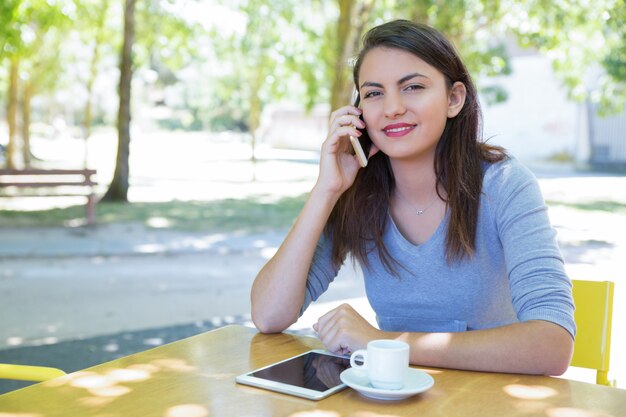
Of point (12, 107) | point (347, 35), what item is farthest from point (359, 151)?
point (12, 107)

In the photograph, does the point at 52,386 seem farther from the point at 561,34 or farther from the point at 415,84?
the point at 561,34

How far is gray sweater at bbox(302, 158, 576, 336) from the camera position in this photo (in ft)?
8.24

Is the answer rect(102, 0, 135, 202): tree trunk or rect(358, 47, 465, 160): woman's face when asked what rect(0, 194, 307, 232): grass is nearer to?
rect(102, 0, 135, 202): tree trunk

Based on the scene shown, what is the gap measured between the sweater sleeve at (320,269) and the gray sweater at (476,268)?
0.21 meters

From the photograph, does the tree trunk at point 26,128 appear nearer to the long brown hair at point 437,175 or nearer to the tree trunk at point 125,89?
the tree trunk at point 125,89

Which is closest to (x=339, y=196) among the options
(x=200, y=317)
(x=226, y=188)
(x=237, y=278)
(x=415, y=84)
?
(x=415, y=84)

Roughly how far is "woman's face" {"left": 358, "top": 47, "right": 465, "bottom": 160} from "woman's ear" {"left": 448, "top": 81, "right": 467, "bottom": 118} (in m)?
0.05

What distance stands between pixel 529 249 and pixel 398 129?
2.02ft

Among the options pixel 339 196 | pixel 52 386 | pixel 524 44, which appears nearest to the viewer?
pixel 52 386

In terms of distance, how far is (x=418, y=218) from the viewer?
283 centimetres

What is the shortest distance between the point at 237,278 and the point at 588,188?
15992 millimetres

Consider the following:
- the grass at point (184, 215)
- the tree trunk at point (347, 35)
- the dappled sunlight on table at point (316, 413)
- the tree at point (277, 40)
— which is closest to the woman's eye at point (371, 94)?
the dappled sunlight on table at point (316, 413)

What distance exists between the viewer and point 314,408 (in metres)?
1.88

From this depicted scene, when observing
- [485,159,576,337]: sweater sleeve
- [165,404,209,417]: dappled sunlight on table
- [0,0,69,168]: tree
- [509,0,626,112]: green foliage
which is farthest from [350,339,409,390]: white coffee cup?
[0,0,69,168]: tree
